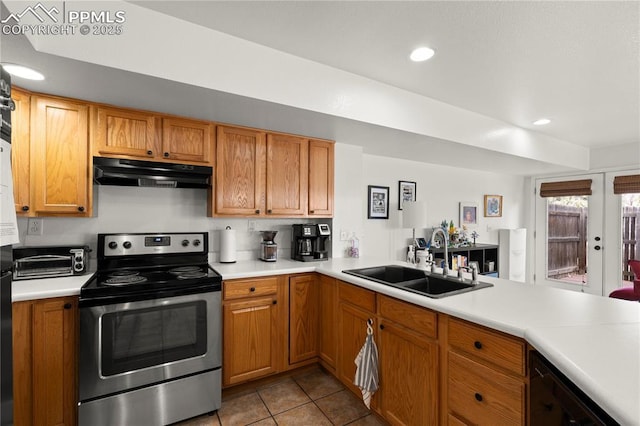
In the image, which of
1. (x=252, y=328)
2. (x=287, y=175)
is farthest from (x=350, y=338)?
(x=287, y=175)

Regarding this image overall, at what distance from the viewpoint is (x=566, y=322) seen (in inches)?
48.6

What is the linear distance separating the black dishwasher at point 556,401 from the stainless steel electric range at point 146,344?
1818mm

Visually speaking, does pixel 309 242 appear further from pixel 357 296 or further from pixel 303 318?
pixel 357 296

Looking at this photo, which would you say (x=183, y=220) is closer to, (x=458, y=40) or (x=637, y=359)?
(x=458, y=40)

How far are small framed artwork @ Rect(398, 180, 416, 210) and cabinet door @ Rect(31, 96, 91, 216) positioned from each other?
3.29 meters

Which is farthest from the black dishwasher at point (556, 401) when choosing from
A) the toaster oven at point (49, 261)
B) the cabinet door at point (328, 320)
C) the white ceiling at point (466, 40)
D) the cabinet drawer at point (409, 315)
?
the toaster oven at point (49, 261)

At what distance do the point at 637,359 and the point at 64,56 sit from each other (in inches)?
103

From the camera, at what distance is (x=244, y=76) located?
6.17 ft

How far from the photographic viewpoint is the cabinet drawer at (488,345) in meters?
1.22

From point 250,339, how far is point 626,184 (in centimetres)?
540

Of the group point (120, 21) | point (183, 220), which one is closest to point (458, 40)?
point (120, 21)

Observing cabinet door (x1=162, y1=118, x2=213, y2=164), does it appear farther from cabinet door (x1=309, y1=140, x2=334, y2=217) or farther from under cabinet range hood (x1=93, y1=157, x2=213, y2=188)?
cabinet door (x1=309, y1=140, x2=334, y2=217)

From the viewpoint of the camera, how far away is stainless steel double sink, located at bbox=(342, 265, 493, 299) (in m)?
1.87

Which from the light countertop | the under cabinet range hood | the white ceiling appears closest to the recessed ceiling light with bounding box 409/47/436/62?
the white ceiling
